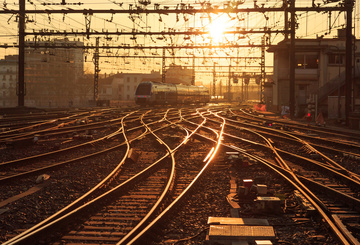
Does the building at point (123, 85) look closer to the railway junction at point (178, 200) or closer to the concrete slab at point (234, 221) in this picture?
the railway junction at point (178, 200)

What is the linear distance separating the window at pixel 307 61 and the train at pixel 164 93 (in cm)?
1553

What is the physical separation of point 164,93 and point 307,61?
16.7m

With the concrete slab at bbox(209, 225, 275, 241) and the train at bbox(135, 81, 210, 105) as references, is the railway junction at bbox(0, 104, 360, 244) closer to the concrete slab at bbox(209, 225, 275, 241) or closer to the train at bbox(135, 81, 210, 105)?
the concrete slab at bbox(209, 225, 275, 241)

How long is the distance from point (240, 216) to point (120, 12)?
68.6 ft

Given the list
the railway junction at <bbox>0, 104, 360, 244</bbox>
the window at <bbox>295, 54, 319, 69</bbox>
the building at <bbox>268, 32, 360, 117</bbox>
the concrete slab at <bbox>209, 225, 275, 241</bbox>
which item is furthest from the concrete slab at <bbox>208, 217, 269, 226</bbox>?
the window at <bbox>295, 54, 319, 69</bbox>

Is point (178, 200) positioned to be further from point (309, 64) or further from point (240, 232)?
point (309, 64)

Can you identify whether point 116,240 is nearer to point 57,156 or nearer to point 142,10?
point 57,156

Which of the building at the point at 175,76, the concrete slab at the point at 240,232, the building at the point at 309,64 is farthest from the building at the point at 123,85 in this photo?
the concrete slab at the point at 240,232

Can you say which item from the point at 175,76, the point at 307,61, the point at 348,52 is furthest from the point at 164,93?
the point at 175,76

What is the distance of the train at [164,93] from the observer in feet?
152

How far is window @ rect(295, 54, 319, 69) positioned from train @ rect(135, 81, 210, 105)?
51.0 ft

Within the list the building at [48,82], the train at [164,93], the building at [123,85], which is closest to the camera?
the train at [164,93]

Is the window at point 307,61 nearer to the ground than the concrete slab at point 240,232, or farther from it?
farther from it

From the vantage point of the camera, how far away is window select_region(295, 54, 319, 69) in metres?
45.1
